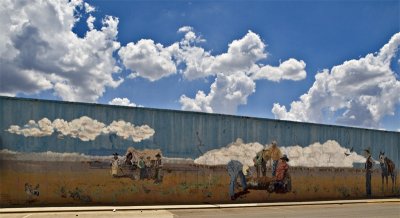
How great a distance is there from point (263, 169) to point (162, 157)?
20.6 feet

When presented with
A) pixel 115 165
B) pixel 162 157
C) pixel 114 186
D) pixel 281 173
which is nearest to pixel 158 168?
pixel 162 157

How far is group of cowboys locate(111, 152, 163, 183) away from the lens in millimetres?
21000

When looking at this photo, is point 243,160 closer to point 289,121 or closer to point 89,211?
point 289,121

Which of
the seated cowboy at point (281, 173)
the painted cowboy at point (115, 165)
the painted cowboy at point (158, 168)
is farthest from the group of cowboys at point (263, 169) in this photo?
the painted cowboy at point (115, 165)

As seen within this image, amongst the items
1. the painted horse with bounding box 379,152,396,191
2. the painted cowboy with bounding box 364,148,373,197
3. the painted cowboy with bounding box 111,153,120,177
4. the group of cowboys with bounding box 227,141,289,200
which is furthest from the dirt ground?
the painted horse with bounding box 379,152,396,191

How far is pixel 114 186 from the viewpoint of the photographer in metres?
20.9

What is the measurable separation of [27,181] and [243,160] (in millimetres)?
11336

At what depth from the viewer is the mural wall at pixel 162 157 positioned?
19625 mm

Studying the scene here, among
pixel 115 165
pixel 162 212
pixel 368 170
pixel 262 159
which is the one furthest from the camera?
pixel 368 170

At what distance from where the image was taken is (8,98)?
1948 cm

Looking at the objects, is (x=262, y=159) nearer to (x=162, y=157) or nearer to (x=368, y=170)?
(x=162, y=157)

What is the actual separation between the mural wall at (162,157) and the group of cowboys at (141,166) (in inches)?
2.0

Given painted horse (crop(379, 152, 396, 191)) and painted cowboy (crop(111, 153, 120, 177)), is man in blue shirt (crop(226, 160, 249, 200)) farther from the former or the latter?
painted horse (crop(379, 152, 396, 191))

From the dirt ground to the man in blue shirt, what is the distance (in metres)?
0.30
